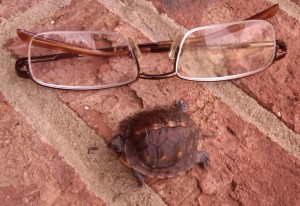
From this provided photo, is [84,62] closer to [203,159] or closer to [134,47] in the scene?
[134,47]

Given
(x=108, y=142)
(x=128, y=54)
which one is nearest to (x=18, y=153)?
(x=108, y=142)

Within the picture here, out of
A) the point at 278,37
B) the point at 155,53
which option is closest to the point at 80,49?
the point at 155,53

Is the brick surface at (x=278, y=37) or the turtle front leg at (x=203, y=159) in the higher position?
the brick surface at (x=278, y=37)

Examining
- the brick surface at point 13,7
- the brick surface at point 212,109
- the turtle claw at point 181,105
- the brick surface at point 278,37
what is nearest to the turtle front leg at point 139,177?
the brick surface at point 212,109

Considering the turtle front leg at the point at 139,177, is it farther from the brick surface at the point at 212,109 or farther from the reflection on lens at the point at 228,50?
the reflection on lens at the point at 228,50

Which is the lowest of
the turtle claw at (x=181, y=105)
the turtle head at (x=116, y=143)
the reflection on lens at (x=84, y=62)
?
the turtle head at (x=116, y=143)

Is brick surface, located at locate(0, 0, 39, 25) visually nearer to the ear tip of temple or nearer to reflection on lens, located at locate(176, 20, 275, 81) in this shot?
the ear tip of temple

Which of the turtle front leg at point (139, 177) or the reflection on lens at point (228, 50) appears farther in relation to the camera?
the reflection on lens at point (228, 50)

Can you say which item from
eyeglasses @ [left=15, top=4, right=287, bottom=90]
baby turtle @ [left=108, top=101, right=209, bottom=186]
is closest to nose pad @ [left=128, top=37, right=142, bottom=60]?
eyeglasses @ [left=15, top=4, right=287, bottom=90]

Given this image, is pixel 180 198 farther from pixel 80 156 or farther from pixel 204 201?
pixel 80 156
